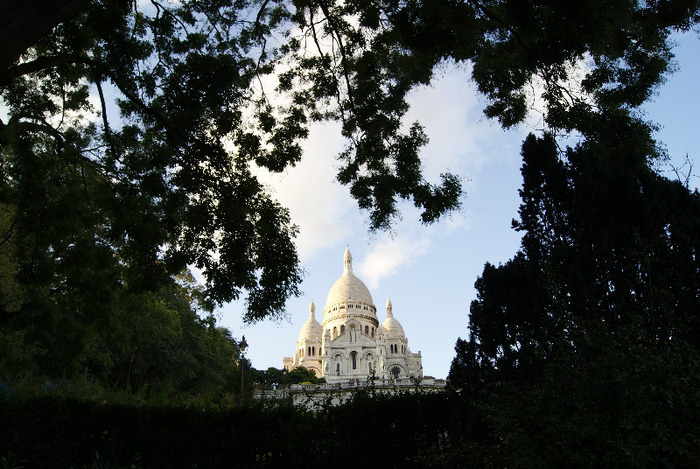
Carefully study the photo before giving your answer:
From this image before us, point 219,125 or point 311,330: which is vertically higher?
point 311,330

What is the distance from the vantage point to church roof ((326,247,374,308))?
282 ft

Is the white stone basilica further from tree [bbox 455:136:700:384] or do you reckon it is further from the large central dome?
tree [bbox 455:136:700:384]

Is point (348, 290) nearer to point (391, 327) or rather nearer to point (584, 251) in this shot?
point (391, 327)

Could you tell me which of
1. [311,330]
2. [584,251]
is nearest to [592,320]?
[584,251]

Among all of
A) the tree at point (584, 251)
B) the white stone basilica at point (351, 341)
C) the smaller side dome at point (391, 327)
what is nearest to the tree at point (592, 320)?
the tree at point (584, 251)

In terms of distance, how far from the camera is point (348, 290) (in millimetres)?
86750

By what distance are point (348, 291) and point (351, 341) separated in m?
10.8

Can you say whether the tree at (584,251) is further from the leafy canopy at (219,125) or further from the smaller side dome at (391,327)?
the smaller side dome at (391,327)

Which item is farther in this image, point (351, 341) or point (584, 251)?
point (351, 341)

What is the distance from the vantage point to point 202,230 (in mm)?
9180

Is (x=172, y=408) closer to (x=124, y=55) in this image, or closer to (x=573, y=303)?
(x=124, y=55)

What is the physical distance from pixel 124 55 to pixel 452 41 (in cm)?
627

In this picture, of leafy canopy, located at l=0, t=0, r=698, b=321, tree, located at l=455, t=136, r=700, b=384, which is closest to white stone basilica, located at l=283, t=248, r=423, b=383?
tree, located at l=455, t=136, r=700, b=384

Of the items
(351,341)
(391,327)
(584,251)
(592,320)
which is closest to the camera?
(592,320)
